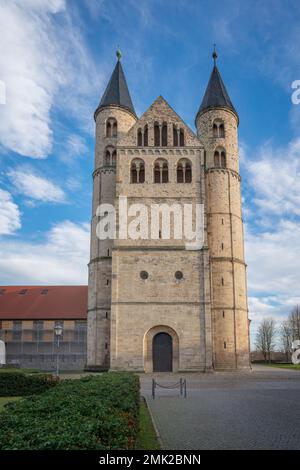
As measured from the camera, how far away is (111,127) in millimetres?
44156

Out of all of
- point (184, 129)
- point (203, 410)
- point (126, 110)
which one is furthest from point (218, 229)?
point (203, 410)

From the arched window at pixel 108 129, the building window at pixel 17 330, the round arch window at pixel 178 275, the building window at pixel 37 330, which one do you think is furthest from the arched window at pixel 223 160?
the building window at pixel 17 330

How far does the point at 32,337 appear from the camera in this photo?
2096 inches

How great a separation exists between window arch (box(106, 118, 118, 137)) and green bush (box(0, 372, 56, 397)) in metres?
28.1

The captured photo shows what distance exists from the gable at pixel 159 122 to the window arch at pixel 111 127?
370cm

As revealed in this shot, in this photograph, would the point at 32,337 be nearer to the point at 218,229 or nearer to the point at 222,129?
the point at 218,229

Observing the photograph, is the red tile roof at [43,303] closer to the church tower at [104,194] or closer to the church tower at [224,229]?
the church tower at [104,194]

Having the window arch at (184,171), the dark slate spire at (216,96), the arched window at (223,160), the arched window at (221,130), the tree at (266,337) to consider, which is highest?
the dark slate spire at (216,96)

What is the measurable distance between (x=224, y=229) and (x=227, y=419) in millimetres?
28255

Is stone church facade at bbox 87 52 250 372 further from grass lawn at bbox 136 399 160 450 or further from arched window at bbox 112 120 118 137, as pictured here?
grass lawn at bbox 136 399 160 450

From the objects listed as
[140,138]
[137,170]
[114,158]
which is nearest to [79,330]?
[114,158]

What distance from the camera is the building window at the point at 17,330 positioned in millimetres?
53375

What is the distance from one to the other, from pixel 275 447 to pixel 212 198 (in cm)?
3290

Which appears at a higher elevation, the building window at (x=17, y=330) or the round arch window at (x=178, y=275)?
the round arch window at (x=178, y=275)
